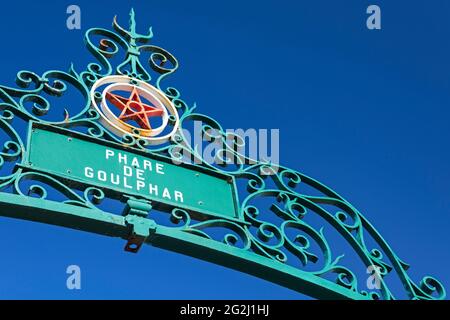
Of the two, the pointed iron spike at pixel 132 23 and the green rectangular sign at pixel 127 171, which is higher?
the pointed iron spike at pixel 132 23

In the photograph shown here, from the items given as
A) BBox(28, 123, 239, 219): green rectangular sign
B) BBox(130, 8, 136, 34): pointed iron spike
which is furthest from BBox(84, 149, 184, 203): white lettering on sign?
BBox(130, 8, 136, 34): pointed iron spike

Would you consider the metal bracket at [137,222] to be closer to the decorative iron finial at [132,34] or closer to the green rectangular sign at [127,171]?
the green rectangular sign at [127,171]

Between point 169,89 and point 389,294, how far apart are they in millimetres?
2124

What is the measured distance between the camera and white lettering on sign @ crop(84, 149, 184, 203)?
7.90 meters

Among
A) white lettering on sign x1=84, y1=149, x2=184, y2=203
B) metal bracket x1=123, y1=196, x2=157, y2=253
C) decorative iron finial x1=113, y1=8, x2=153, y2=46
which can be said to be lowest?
metal bracket x1=123, y1=196, x2=157, y2=253

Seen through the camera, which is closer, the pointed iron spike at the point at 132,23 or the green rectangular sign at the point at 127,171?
the green rectangular sign at the point at 127,171

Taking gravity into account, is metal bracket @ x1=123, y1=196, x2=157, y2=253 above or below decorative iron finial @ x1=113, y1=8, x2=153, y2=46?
below

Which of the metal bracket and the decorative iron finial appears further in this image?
the decorative iron finial

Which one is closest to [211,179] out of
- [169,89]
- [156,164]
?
[156,164]

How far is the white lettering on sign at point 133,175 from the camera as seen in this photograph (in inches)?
311

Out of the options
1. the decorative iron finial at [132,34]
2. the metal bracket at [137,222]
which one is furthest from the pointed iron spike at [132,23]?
the metal bracket at [137,222]

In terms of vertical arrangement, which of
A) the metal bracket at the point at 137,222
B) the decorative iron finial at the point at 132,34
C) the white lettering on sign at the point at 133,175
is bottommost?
the metal bracket at the point at 137,222

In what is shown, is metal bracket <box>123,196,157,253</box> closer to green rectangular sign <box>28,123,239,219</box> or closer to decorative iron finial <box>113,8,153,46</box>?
green rectangular sign <box>28,123,239,219</box>

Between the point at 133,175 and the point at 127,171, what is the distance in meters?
0.05
